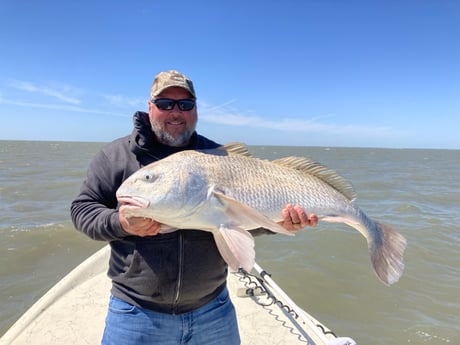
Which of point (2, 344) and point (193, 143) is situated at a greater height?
point (193, 143)

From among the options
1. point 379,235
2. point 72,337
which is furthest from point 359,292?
point 72,337

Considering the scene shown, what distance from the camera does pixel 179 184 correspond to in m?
2.39

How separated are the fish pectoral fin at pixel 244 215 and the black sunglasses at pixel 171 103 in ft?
2.66

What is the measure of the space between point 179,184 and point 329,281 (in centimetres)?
703

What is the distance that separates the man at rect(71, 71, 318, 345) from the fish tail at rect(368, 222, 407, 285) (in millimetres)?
771

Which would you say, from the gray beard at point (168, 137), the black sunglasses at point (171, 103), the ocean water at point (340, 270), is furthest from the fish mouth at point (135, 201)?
the ocean water at point (340, 270)

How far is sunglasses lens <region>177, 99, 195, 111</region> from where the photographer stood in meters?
2.79

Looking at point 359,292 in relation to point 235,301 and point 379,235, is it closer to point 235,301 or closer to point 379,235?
point 235,301

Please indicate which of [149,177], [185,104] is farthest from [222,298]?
[185,104]

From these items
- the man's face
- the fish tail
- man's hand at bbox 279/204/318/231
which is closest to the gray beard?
the man's face

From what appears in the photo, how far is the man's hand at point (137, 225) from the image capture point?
221cm

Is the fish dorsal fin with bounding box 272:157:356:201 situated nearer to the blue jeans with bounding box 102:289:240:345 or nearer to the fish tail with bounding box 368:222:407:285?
the fish tail with bounding box 368:222:407:285

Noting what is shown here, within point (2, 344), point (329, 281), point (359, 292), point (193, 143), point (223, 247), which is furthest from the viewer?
point (329, 281)

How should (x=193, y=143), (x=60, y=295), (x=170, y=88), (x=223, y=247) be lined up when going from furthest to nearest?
(x=60, y=295) < (x=193, y=143) < (x=170, y=88) < (x=223, y=247)
